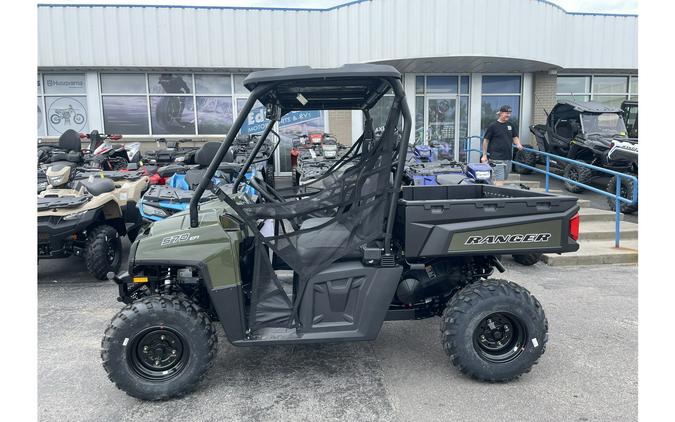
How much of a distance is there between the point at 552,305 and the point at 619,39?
46.5 feet

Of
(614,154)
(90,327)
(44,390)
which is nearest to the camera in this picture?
(44,390)

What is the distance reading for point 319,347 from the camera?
4.01 metres

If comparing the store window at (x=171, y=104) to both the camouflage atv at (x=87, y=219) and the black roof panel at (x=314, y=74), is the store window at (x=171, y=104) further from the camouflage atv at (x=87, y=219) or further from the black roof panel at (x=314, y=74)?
the black roof panel at (x=314, y=74)

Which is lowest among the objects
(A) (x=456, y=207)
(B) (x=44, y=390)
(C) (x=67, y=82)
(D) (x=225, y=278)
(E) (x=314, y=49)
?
(B) (x=44, y=390)

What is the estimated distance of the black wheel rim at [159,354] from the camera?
3.19m

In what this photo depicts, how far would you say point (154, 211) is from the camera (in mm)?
6176

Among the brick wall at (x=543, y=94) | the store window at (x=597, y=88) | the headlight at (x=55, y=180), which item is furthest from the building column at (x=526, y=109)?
the headlight at (x=55, y=180)

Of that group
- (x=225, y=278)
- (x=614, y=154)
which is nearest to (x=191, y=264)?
(x=225, y=278)

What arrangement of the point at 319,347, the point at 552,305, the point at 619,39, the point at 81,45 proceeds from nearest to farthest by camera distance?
the point at 319,347 → the point at 552,305 → the point at 81,45 → the point at 619,39

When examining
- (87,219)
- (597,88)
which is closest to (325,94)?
(87,219)

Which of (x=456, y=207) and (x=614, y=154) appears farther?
(x=614, y=154)

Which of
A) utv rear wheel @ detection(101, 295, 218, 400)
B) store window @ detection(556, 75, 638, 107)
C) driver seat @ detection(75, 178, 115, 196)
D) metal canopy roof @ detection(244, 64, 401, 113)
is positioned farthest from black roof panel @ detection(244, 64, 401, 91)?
store window @ detection(556, 75, 638, 107)

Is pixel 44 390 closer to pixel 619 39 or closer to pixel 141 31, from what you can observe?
pixel 141 31

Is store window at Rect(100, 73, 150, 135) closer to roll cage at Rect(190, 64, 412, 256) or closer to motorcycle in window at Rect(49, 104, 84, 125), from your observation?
motorcycle in window at Rect(49, 104, 84, 125)
